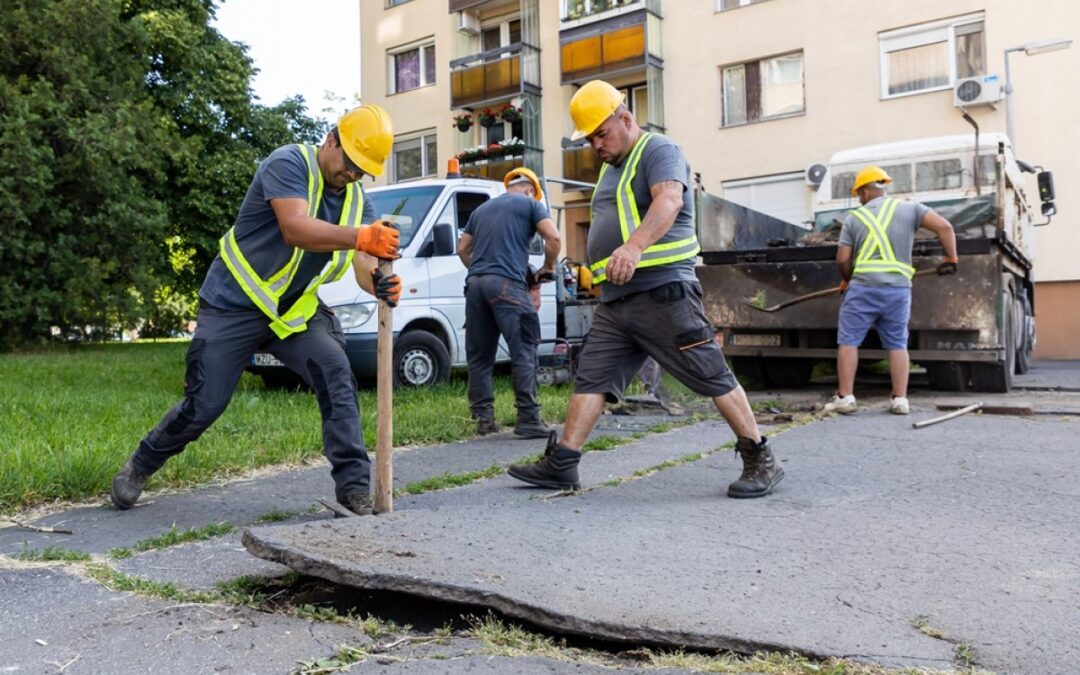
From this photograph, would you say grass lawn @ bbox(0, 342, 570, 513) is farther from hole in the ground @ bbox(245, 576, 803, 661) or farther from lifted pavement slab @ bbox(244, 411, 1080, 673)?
hole in the ground @ bbox(245, 576, 803, 661)

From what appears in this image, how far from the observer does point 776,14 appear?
62.1 ft

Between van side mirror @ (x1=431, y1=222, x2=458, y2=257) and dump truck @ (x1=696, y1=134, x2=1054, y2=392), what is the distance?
236cm

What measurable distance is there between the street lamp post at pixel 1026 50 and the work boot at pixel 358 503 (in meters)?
13.9

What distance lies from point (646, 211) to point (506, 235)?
2208 mm

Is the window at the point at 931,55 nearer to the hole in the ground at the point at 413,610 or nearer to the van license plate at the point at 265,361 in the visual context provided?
the van license plate at the point at 265,361

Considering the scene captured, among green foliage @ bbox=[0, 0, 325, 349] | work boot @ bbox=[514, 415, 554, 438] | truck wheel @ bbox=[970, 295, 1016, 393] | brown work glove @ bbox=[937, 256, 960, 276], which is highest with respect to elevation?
green foliage @ bbox=[0, 0, 325, 349]

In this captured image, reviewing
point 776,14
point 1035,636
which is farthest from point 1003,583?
point 776,14

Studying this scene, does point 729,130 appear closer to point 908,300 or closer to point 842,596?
point 908,300

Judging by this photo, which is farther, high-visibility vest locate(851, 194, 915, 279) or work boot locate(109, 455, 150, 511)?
high-visibility vest locate(851, 194, 915, 279)

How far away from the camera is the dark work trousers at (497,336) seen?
616cm

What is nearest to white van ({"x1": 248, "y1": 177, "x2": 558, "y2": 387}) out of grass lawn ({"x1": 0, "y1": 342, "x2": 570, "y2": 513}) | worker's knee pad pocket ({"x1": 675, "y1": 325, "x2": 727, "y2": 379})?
grass lawn ({"x1": 0, "y1": 342, "x2": 570, "y2": 513})

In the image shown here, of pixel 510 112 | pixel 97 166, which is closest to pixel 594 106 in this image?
pixel 97 166

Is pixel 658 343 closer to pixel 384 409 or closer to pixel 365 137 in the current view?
pixel 384 409

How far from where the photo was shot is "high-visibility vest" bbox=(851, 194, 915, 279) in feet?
23.0
